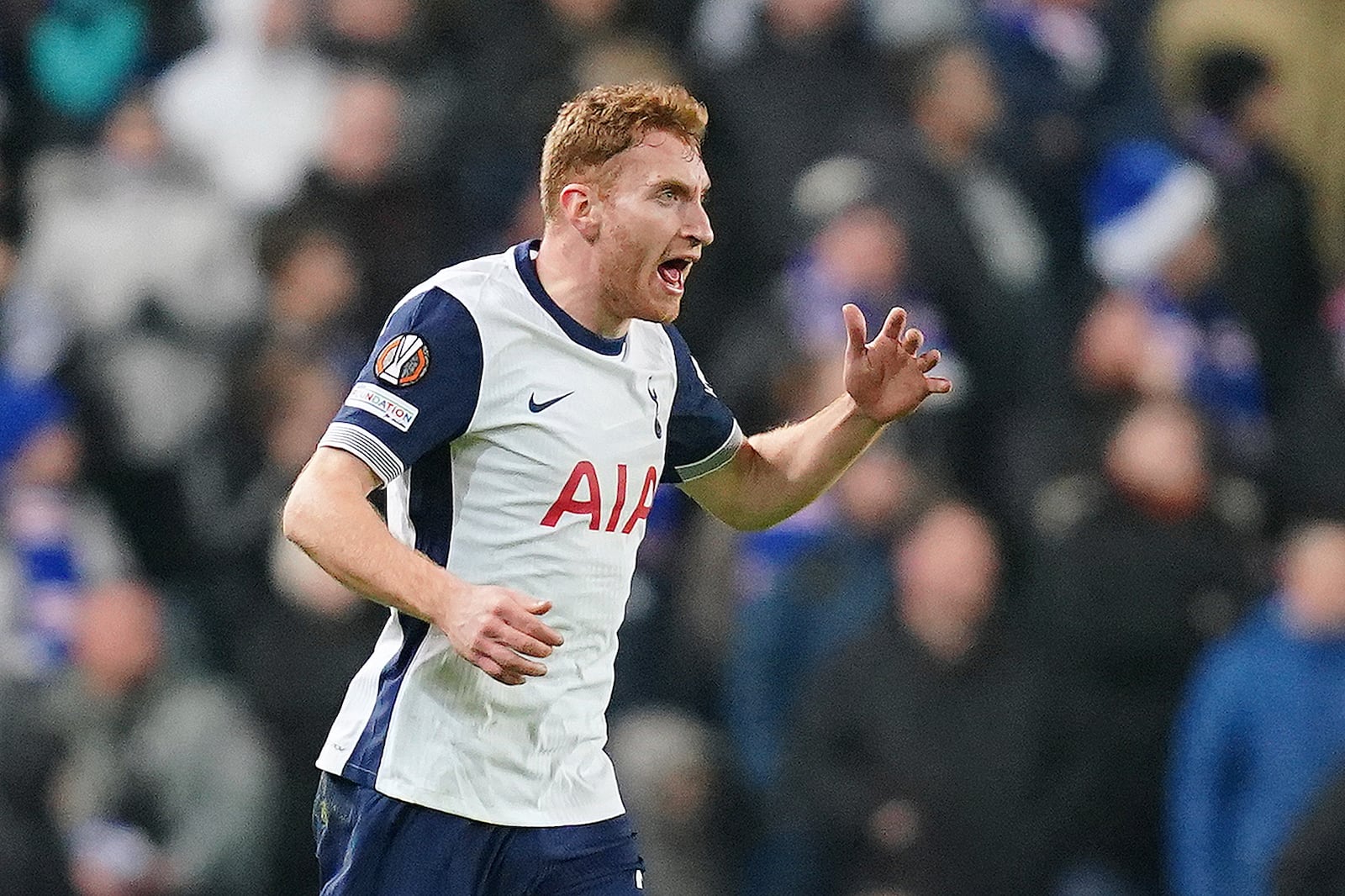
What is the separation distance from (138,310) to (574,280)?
4853 millimetres

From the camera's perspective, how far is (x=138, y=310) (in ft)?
29.0

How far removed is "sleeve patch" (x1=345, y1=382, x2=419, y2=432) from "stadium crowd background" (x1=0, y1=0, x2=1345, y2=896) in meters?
3.88

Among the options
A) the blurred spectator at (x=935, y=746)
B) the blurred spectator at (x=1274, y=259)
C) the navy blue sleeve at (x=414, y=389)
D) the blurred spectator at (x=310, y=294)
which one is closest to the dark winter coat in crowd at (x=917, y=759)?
the blurred spectator at (x=935, y=746)

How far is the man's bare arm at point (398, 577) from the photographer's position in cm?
372

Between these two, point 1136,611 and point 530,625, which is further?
point 1136,611

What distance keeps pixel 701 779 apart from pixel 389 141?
9.48 ft

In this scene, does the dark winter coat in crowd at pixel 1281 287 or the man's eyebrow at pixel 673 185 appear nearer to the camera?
the man's eyebrow at pixel 673 185

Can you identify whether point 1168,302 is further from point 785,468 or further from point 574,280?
point 574,280

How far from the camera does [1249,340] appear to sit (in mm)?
8914

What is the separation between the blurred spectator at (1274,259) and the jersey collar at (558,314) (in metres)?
4.71

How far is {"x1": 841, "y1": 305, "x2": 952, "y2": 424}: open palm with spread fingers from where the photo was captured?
461cm

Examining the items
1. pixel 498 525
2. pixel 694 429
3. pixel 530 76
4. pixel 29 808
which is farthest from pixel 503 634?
pixel 530 76

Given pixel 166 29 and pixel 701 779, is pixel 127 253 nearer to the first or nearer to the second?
pixel 166 29

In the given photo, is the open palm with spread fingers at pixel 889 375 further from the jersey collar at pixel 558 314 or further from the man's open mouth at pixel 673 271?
the jersey collar at pixel 558 314
